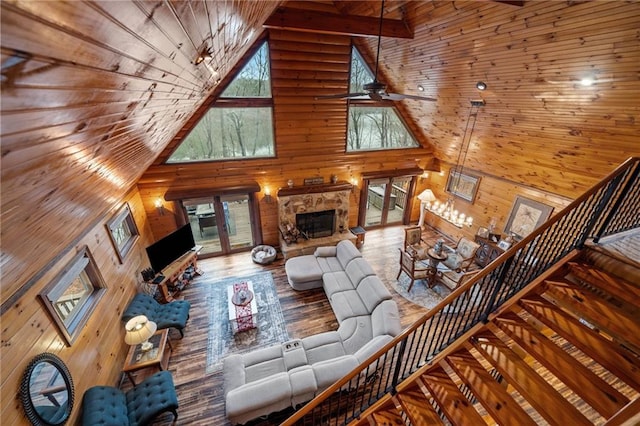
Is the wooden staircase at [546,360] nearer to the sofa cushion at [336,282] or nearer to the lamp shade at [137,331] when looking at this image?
the sofa cushion at [336,282]

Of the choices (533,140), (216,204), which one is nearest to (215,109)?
(216,204)

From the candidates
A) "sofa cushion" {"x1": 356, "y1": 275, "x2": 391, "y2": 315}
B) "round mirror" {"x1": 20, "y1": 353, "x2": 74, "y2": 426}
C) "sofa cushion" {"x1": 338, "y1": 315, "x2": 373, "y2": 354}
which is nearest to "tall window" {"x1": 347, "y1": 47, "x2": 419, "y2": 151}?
"sofa cushion" {"x1": 356, "y1": 275, "x2": 391, "y2": 315}

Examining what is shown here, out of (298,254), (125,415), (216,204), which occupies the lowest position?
(298,254)

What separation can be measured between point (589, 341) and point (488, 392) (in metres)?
1.07

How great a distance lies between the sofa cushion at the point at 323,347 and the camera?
389cm

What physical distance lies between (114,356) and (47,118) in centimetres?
453

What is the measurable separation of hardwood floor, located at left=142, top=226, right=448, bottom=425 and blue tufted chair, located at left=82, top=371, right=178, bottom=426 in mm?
429

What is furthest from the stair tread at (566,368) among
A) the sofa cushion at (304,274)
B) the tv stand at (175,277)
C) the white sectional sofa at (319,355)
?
the tv stand at (175,277)

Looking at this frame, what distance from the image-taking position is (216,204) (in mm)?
6508

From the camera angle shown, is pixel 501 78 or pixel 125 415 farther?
pixel 501 78

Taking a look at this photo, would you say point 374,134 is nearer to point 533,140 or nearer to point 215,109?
point 533,140

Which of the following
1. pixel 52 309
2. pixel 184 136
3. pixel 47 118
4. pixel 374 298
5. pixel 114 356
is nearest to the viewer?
pixel 47 118

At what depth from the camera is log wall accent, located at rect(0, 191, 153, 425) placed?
223cm

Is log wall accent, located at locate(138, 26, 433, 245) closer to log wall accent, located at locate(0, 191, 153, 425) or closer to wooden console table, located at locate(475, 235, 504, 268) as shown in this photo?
log wall accent, located at locate(0, 191, 153, 425)
